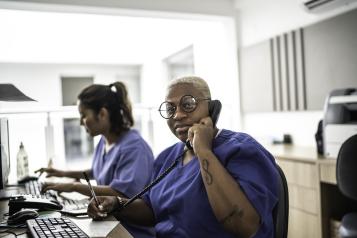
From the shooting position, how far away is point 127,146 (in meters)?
1.80

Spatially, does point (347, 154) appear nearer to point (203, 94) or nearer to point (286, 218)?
point (286, 218)

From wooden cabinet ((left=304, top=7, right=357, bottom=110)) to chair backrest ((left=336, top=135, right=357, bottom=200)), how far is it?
1.29 meters

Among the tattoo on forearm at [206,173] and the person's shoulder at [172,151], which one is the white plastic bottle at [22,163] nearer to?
the person's shoulder at [172,151]

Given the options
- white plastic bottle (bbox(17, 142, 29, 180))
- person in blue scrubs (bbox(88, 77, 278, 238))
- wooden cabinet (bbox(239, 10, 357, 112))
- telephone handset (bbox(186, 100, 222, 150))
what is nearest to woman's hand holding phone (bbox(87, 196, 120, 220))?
person in blue scrubs (bbox(88, 77, 278, 238))

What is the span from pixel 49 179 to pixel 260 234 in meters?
1.76

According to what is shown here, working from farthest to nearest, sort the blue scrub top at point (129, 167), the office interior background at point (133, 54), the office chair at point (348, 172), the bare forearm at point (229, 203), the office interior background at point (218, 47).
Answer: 1. the office interior background at point (133, 54)
2. the office interior background at point (218, 47)
3. the blue scrub top at point (129, 167)
4. the office chair at point (348, 172)
5. the bare forearm at point (229, 203)

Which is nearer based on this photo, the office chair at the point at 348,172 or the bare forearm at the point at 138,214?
the bare forearm at the point at 138,214

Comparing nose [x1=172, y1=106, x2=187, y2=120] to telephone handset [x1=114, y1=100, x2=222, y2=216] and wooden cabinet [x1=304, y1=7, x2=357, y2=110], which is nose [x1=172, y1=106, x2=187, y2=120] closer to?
telephone handset [x1=114, y1=100, x2=222, y2=216]

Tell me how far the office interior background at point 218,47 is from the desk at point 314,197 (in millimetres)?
596

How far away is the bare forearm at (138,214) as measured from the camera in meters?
1.39

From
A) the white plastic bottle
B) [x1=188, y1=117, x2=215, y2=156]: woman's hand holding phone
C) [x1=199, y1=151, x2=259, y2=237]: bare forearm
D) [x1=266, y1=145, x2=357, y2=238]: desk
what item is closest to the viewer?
[x1=199, y1=151, x2=259, y2=237]: bare forearm

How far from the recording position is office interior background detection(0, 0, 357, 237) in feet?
9.20

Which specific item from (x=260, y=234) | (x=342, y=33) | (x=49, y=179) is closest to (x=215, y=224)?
(x=260, y=234)

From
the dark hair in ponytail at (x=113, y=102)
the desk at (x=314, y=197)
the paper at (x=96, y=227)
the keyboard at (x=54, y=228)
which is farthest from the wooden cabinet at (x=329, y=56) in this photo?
the keyboard at (x=54, y=228)
